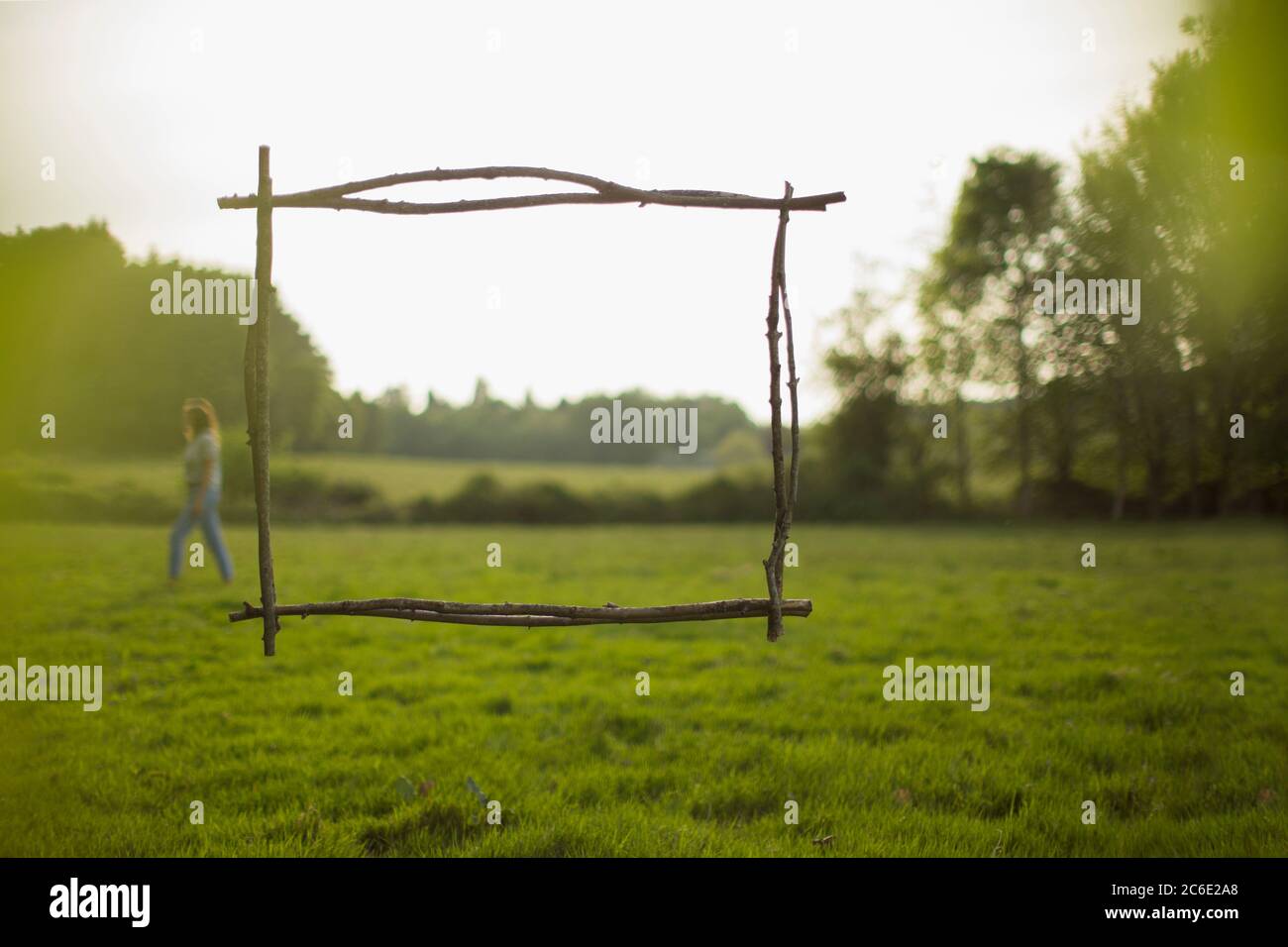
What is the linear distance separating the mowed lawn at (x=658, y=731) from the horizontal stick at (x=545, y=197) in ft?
8.05

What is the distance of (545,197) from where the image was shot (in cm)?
236

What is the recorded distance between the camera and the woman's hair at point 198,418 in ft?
22.2

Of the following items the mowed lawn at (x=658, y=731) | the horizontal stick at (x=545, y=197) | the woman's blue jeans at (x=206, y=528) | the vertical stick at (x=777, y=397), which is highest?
the horizontal stick at (x=545, y=197)

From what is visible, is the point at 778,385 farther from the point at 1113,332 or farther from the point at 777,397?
the point at 1113,332

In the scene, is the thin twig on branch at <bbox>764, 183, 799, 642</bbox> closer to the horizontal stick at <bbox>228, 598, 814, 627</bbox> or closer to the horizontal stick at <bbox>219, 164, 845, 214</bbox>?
the horizontal stick at <bbox>219, 164, 845, 214</bbox>

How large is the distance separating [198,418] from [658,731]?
594 cm

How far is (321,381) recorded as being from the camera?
74.6 feet

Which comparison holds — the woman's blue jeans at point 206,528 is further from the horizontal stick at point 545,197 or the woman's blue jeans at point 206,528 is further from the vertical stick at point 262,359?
the horizontal stick at point 545,197

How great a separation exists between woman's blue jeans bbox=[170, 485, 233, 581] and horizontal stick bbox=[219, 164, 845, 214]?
7.47 metres

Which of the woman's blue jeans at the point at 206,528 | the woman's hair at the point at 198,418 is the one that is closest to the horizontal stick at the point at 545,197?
the woman's hair at the point at 198,418

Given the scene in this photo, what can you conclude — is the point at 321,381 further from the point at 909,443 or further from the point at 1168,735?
the point at 1168,735

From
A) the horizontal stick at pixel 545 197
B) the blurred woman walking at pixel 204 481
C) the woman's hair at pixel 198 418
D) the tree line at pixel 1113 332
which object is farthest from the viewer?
the blurred woman walking at pixel 204 481
